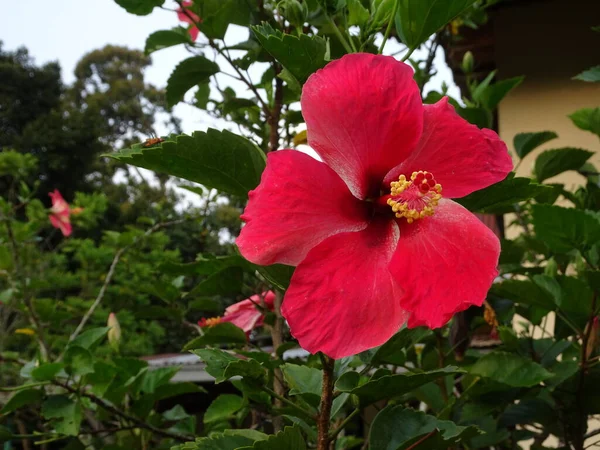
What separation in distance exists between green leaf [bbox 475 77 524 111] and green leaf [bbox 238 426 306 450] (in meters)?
0.96

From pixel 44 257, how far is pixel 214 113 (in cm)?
432

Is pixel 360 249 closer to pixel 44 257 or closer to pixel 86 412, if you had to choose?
pixel 86 412

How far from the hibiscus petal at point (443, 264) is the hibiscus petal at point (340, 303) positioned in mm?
23

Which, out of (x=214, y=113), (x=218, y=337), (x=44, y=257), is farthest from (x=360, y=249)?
(x=44, y=257)

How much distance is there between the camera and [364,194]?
704 mm

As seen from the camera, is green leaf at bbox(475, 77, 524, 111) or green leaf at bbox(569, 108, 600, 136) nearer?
green leaf at bbox(475, 77, 524, 111)

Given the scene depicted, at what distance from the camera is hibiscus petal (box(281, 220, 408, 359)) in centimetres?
60

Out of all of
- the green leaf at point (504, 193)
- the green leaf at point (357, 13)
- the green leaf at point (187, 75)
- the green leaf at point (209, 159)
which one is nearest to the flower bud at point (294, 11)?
the green leaf at point (357, 13)

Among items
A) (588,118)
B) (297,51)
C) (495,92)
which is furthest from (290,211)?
(588,118)

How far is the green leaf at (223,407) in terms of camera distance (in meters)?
1.27

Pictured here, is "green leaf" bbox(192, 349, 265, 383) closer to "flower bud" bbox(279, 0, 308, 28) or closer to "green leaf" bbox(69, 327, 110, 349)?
"flower bud" bbox(279, 0, 308, 28)

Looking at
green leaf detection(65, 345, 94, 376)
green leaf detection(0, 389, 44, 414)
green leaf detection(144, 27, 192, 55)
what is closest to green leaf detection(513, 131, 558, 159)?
green leaf detection(144, 27, 192, 55)

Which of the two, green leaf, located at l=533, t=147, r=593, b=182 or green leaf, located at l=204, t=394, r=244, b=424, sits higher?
green leaf, located at l=533, t=147, r=593, b=182

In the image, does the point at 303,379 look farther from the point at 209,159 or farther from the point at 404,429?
the point at 209,159
